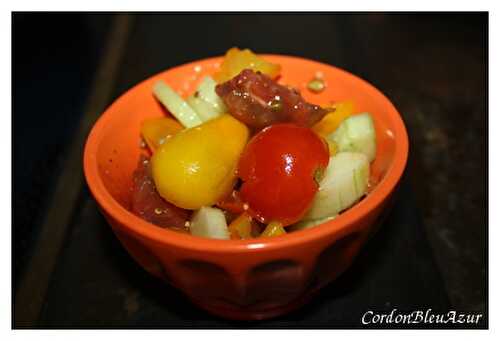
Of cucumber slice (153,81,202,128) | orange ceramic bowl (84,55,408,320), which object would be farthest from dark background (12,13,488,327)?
cucumber slice (153,81,202,128)

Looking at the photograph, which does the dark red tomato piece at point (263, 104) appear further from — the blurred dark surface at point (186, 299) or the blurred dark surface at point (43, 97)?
the blurred dark surface at point (43, 97)

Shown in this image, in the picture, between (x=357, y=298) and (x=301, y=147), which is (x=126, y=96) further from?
(x=357, y=298)

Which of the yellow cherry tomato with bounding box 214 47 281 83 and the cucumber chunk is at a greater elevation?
the yellow cherry tomato with bounding box 214 47 281 83

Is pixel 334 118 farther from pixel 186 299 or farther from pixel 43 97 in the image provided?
pixel 43 97

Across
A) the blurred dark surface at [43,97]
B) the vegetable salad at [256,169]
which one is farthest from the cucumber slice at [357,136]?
the blurred dark surface at [43,97]

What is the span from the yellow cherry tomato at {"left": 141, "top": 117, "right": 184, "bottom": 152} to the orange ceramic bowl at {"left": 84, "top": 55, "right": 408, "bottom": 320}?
28 millimetres

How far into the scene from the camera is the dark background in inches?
35.0

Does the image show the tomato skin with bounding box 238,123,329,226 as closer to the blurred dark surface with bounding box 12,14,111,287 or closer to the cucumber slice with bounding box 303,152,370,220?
the cucumber slice with bounding box 303,152,370,220

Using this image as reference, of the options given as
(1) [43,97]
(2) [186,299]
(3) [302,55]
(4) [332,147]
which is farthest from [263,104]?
(1) [43,97]

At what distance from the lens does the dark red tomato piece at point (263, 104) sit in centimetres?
71

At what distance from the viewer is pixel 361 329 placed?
0.76 metres

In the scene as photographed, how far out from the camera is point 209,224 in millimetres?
633

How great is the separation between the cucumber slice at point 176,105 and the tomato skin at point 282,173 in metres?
0.17

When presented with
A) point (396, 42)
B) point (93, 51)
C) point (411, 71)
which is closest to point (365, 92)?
point (411, 71)
